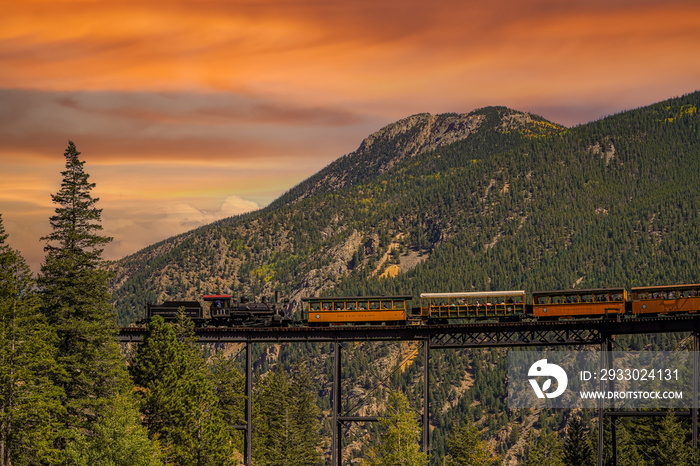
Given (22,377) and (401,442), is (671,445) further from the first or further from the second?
(22,377)

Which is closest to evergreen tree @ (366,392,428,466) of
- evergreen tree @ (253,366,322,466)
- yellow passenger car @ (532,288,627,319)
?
yellow passenger car @ (532,288,627,319)

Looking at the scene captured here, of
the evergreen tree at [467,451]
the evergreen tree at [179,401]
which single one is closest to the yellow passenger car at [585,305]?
the evergreen tree at [467,451]

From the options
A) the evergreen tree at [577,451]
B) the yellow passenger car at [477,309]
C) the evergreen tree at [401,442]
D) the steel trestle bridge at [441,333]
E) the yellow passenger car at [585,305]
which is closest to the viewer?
the evergreen tree at [401,442]

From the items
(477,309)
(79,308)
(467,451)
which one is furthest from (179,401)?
(467,451)

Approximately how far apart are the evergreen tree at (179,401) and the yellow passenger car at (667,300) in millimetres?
31799

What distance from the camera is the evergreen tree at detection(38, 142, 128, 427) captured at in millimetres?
52719

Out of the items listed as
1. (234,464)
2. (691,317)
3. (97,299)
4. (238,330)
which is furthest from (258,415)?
(691,317)

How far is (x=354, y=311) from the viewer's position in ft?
217

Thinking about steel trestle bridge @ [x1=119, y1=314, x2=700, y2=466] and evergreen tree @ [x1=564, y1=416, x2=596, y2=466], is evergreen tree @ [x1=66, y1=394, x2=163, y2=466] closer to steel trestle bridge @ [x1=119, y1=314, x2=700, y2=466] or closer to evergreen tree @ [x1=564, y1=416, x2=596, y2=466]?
steel trestle bridge @ [x1=119, y1=314, x2=700, y2=466]

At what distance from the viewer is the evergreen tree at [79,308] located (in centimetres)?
5272

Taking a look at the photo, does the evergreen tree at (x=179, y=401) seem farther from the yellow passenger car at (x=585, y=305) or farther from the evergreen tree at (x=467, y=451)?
the yellow passenger car at (x=585, y=305)

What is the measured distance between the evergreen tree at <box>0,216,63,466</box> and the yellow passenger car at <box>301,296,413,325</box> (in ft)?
71.7

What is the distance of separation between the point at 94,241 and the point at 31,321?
7938 mm

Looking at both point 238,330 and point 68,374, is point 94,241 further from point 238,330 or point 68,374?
point 238,330
